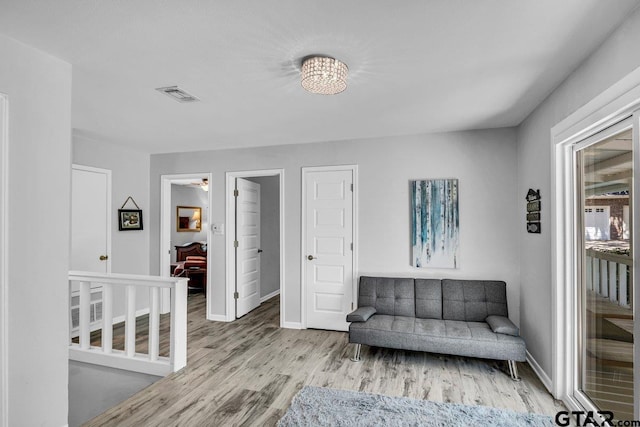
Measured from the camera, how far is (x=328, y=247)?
4367 mm

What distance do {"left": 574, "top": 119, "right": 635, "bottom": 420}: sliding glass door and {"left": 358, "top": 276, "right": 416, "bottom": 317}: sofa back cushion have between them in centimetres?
159

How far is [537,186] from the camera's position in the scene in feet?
10.1

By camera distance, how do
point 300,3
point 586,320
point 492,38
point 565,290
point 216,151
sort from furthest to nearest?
point 216,151, point 565,290, point 586,320, point 492,38, point 300,3

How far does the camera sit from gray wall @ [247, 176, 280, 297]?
5.88 meters

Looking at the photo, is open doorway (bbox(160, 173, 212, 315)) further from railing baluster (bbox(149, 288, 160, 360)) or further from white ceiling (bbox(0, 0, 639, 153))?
white ceiling (bbox(0, 0, 639, 153))

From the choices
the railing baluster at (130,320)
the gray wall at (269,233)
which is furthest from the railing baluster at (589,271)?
the gray wall at (269,233)

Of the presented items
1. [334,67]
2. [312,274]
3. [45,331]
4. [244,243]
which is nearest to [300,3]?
[334,67]

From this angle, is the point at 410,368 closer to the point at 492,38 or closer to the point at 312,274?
the point at 312,274

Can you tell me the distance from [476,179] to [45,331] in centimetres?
399

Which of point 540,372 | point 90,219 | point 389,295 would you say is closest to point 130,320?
point 90,219

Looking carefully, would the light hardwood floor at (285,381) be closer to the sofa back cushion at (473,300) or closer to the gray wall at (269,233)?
the sofa back cushion at (473,300)

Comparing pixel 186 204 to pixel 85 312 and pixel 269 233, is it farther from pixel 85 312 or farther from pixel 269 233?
pixel 85 312

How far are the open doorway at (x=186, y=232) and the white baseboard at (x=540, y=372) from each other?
391 cm

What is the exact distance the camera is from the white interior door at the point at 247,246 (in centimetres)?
493
